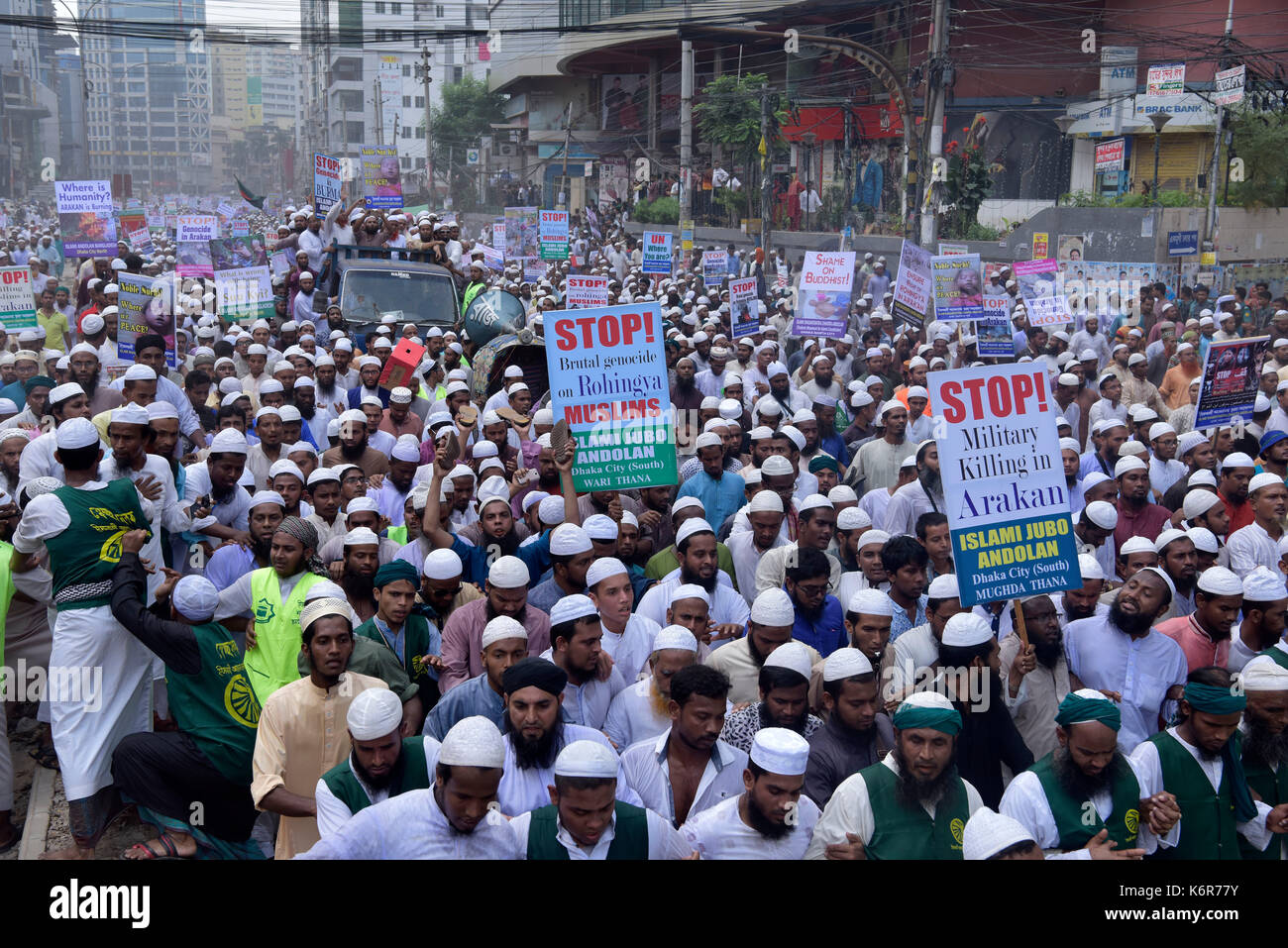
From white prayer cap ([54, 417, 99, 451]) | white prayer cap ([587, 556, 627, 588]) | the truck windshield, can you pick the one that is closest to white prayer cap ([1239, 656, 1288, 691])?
white prayer cap ([587, 556, 627, 588])

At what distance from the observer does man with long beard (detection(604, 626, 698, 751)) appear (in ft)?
16.3

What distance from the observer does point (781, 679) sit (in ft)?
15.2

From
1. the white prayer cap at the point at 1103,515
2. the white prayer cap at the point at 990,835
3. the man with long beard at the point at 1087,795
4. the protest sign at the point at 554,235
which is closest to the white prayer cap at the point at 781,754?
the white prayer cap at the point at 990,835

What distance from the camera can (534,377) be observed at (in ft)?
39.3

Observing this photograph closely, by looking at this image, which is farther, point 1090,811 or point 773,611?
point 773,611

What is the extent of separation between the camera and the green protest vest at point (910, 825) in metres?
4.00

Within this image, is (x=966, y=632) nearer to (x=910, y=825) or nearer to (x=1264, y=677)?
(x=1264, y=677)

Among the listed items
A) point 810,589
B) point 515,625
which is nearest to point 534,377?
point 810,589

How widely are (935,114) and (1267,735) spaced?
51.1ft

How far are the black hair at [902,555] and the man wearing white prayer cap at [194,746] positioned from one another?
9.85ft

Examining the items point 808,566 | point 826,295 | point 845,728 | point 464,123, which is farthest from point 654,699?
point 464,123

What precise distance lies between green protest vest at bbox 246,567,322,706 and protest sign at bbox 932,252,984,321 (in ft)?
35.2

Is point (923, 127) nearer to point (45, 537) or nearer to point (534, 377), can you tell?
point (534, 377)
